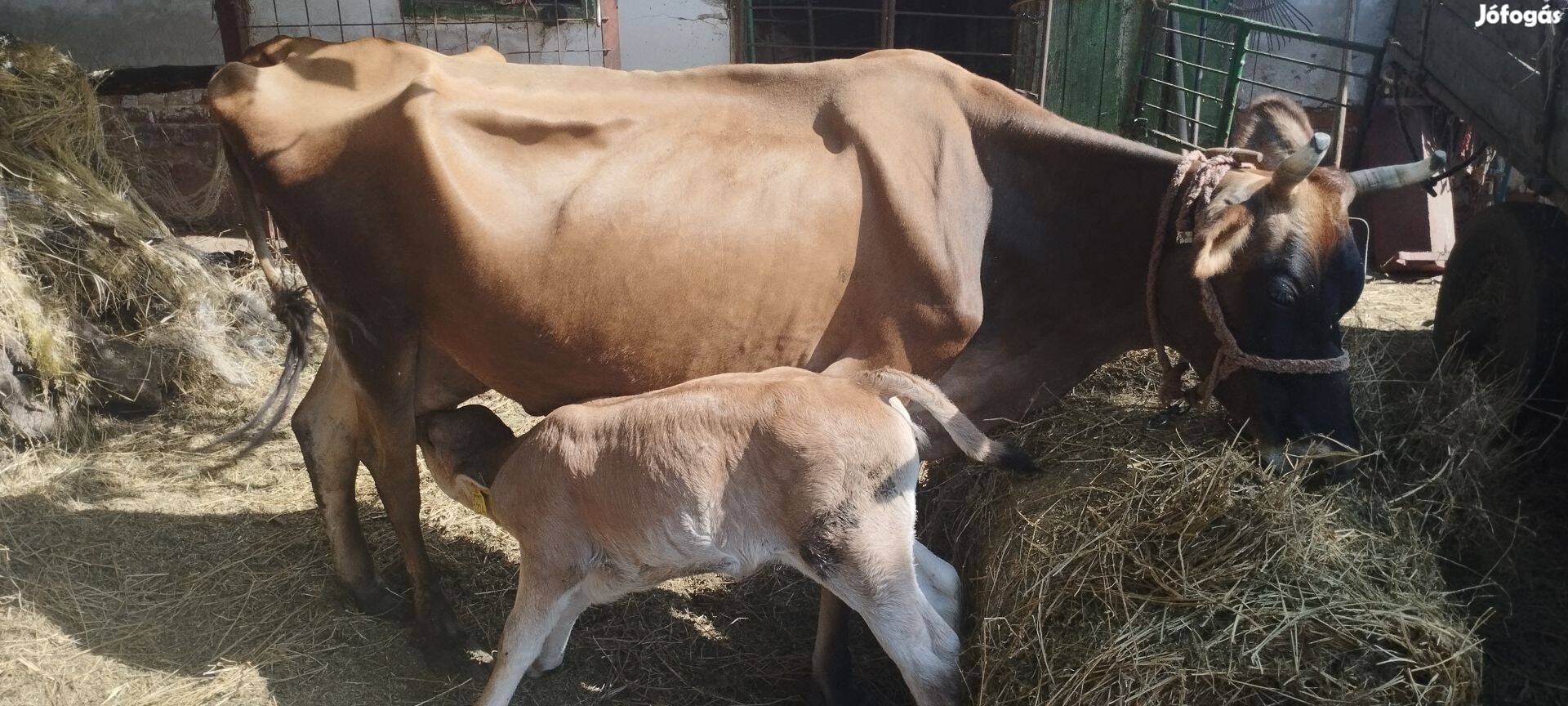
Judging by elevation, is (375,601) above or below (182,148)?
below

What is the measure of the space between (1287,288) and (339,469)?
3.63 metres

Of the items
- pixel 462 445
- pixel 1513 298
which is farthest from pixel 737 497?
pixel 1513 298

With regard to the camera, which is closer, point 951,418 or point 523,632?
point 951,418

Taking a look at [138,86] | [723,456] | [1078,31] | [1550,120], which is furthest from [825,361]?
[1078,31]

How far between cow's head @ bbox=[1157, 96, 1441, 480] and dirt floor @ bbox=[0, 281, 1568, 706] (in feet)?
2.64

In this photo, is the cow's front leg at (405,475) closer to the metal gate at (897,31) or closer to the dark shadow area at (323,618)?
the dark shadow area at (323,618)

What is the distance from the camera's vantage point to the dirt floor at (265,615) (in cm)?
375

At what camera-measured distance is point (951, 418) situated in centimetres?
325

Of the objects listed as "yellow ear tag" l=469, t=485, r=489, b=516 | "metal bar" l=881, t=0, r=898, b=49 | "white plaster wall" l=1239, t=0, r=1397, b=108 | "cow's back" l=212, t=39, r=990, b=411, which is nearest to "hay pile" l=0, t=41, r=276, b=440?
"cow's back" l=212, t=39, r=990, b=411

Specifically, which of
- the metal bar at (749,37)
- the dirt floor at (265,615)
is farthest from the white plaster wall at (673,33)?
the dirt floor at (265,615)

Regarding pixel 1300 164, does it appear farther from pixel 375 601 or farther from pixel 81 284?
pixel 81 284

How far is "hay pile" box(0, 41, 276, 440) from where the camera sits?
5.35 meters

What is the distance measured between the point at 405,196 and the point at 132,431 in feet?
11.6

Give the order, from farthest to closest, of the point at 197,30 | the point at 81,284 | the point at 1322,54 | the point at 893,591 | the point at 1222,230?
the point at 1322,54, the point at 197,30, the point at 81,284, the point at 1222,230, the point at 893,591
